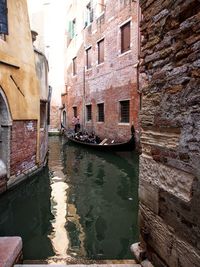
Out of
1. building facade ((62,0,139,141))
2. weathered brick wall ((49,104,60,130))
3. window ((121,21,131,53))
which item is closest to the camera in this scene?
building facade ((62,0,139,141))

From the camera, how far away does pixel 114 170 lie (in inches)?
334

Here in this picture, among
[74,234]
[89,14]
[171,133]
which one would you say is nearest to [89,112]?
[89,14]

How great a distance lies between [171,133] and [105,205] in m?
3.60

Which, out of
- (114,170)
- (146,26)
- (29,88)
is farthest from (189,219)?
(114,170)

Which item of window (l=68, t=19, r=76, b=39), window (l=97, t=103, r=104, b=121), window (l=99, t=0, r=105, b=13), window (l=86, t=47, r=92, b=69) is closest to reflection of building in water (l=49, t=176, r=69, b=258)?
window (l=97, t=103, r=104, b=121)

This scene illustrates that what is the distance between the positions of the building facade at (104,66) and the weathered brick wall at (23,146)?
474 cm

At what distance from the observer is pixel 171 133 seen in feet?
6.61

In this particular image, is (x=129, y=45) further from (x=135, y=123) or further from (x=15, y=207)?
(x=15, y=207)

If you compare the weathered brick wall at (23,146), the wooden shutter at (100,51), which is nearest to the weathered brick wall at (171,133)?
the weathered brick wall at (23,146)

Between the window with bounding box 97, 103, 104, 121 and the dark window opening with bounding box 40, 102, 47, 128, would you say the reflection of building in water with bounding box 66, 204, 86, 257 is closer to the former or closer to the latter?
the dark window opening with bounding box 40, 102, 47, 128

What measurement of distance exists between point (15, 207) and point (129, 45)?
860 centimetres

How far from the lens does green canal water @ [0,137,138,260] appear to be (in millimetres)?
3705

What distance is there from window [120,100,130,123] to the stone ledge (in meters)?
9.70

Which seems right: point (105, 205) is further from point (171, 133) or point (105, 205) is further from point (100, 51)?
point (100, 51)
